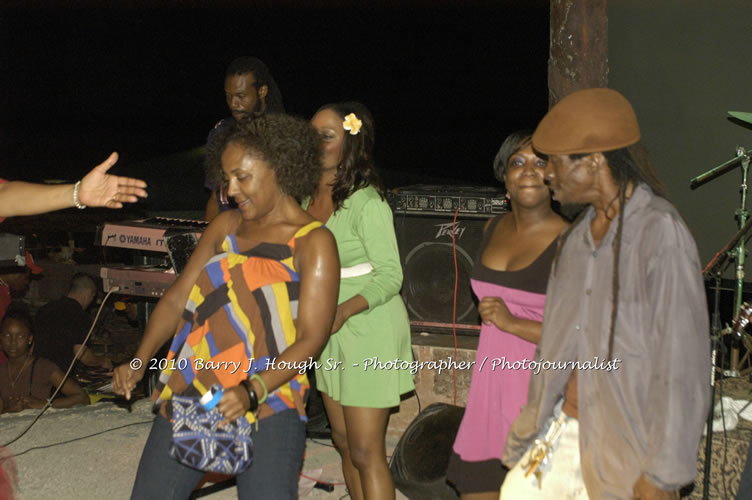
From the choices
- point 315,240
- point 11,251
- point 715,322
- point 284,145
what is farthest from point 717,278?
point 11,251

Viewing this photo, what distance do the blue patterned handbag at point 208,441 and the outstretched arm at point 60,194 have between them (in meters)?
0.93

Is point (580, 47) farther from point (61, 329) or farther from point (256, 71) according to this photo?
point (61, 329)

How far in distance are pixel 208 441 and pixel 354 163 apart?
164 centimetres

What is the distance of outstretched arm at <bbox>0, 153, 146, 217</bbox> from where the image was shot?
9.87ft

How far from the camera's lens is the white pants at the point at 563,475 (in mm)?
2461

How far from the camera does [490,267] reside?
3.28 m

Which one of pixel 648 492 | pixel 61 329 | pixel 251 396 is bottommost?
pixel 61 329

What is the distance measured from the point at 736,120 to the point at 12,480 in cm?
497

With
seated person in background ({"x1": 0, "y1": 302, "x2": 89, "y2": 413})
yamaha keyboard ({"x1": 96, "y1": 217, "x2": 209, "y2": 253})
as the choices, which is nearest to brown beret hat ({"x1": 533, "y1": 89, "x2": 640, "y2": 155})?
yamaha keyboard ({"x1": 96, "y1": 217, "x2": 209, "y2": 253})

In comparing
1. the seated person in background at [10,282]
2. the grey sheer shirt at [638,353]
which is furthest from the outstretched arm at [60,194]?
the seated person in background at [10,282]

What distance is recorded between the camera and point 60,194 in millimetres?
3035

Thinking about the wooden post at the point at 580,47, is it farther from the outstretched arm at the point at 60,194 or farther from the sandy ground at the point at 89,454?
the outstretched arm at the point at 60,194

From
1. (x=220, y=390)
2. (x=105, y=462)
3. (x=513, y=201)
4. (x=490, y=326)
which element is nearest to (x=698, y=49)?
(x=513, y=201)

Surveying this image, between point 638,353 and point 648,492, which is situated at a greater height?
point 638,353
